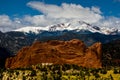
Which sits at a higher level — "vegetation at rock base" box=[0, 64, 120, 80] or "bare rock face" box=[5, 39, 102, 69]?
"bare rock face" box=[5, 39, 102, 69]

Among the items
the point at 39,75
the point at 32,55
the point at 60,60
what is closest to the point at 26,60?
the point at 32,55

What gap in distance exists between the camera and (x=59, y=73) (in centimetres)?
15000

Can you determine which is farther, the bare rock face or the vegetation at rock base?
the bare rock face

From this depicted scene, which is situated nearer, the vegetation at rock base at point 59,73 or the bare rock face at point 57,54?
the vegetation at rock base at point 59,73

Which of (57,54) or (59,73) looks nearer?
(59,73)

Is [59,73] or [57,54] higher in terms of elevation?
[57,54]

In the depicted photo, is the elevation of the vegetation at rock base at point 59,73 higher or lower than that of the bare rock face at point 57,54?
lower

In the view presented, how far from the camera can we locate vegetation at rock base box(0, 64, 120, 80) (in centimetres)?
14102

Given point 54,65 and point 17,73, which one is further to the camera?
point 54,65

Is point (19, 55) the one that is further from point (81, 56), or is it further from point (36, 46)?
point (81, 56)

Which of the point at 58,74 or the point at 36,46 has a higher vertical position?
the point at 36,46

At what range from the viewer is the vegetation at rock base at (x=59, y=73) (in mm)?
141025

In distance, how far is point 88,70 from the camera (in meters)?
154

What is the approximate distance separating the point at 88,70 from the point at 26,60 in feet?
117
